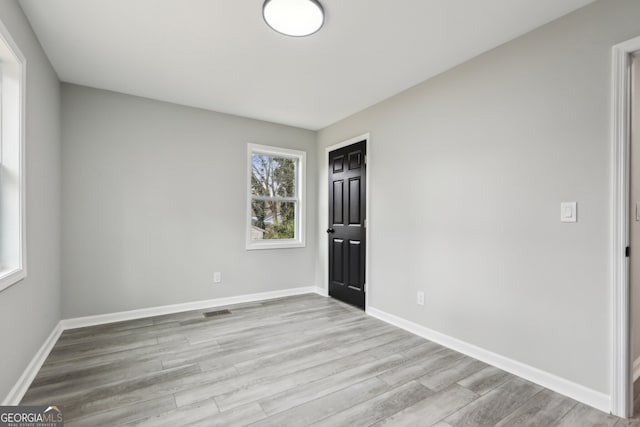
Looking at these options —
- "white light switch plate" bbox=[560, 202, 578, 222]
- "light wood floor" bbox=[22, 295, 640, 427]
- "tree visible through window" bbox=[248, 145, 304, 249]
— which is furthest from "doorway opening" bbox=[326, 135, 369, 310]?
"white light switch plate" bbox=[560, 202, 578, 222]

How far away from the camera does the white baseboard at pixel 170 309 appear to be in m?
3.12

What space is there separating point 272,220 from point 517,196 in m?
3.10

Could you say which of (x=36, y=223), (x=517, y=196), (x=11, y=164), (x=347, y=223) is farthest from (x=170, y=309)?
(x=517, y=196)

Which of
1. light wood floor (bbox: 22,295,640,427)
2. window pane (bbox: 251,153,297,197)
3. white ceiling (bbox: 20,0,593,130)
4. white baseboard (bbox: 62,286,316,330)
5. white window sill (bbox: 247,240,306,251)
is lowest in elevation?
light wood floor (bbox: 22,295,640,427)

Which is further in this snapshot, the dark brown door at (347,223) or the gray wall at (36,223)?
the dark brown door at (347,223)

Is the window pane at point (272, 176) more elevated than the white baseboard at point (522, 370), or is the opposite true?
the window pane at point (272, 176)

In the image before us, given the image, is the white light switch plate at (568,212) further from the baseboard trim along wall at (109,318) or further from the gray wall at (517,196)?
the baseboard trim along wall at (109,318)

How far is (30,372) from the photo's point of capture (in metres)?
2.08

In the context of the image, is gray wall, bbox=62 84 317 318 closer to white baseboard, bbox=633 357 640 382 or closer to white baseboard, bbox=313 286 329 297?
white baseboard, bbox=313 286 329 297

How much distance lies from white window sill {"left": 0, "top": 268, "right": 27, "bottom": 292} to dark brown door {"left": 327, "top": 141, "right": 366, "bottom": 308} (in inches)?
121

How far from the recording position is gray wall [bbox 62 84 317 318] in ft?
10.3

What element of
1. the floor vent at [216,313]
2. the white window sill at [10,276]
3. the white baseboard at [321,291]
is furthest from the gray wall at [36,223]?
the white baseboard at [321,291]

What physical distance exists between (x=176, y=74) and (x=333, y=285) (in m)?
3.18

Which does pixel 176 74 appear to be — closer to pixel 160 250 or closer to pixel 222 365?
pixel 160 250
